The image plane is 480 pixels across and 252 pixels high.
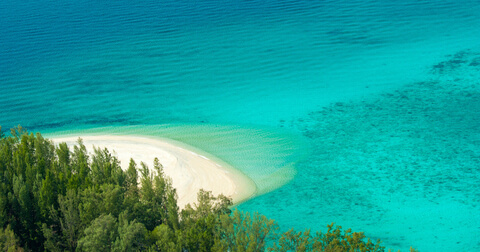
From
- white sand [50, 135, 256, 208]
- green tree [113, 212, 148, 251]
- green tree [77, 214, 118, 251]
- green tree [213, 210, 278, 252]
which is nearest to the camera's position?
green tree [213, 210, 278, 252]

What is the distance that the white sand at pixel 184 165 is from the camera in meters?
26.6

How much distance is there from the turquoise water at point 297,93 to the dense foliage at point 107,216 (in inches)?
209

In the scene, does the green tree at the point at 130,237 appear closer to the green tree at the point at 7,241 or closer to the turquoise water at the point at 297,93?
the green tree at the point at 7,241

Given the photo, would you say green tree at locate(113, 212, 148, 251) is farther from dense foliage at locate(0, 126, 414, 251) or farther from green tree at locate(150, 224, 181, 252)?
green tree at locate(150, 224, 181, 252)

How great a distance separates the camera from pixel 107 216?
62.2 ft

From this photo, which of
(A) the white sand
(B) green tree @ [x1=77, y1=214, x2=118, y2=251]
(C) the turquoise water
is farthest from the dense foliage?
(C) the turquoise water

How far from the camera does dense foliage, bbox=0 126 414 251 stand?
717 inches

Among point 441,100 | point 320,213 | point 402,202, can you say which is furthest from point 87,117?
point 441,100

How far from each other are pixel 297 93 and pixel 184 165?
12.8 metres

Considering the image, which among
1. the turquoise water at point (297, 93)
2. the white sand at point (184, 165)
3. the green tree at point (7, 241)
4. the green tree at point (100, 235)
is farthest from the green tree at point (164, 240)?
the turquoise water at point (297, 93)

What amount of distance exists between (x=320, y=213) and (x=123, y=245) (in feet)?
33.6

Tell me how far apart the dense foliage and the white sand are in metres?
3.14

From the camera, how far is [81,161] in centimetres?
2364

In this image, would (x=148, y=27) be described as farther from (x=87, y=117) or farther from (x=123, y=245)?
(x=123, y=245)
